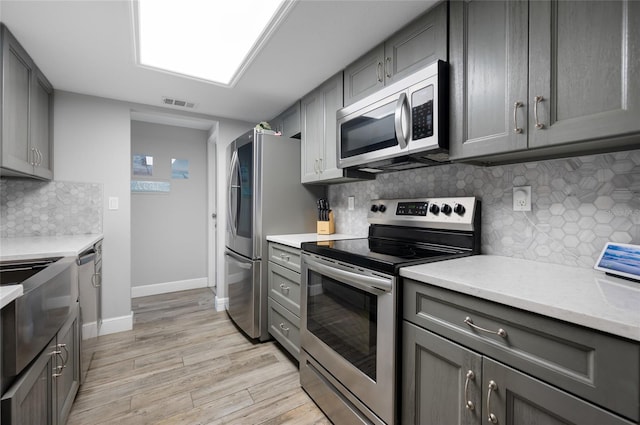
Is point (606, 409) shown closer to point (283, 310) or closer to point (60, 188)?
point (283, 310)

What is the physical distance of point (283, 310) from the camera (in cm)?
225

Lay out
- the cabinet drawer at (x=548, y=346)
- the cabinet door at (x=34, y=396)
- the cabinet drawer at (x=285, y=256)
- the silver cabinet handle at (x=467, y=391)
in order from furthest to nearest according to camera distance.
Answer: the cabinet drawer at (x=285, y=256) < the silver cabinet handle at (x=467, y=391) < the cabinet door at (x=34, y=396) < the cabinet drawer at (x=548, y=346)

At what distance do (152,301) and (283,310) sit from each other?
225cm

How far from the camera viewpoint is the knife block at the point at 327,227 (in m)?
2.58

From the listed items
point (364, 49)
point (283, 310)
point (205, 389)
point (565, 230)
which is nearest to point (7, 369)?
point (205, 389)

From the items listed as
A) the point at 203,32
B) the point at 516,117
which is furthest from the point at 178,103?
the point at 516,117

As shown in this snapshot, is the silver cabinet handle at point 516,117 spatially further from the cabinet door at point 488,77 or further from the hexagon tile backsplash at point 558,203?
the hexagon tile backsplash at point 558,203

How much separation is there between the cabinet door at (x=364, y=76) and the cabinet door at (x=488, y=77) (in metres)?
0.50

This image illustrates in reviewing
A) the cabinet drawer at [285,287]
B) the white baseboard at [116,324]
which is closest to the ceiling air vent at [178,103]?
the cabinet drawer at [285,287]

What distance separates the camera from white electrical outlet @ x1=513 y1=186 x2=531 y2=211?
136 cm

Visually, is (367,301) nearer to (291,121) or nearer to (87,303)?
(87,303)

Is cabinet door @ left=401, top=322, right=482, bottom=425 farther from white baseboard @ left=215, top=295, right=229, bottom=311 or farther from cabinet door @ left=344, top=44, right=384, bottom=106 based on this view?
white baseboard @ left=215, top=295, right=229, bottom=311

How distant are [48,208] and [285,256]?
7.25 feet

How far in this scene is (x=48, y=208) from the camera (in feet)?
8.27
